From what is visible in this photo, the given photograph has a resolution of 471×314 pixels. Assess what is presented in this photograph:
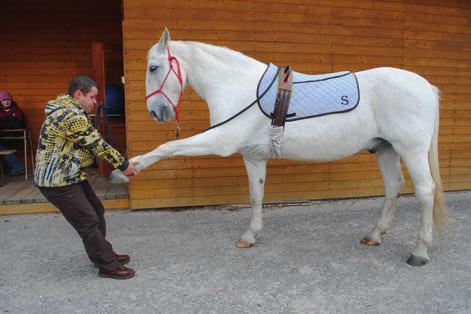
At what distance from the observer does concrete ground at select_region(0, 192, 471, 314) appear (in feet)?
8.41

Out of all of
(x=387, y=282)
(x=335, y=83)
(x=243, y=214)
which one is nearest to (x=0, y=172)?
(x=243, y=214)

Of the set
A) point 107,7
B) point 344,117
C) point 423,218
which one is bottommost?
point 423,218

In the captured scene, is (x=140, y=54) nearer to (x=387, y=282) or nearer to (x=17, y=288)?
(x=17, y=288)

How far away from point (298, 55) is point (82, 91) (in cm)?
302

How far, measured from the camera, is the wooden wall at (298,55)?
4488 millimetres

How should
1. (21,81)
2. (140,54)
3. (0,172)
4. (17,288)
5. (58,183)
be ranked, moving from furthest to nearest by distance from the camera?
(21,81) < (0,172) < (140,54) < (17,288) < (58,183)

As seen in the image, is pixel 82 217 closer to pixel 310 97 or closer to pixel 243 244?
pixel 243 244

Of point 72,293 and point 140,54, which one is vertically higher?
point 140,54

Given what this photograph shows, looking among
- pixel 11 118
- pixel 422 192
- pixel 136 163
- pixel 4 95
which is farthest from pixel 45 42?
pixel 422 192

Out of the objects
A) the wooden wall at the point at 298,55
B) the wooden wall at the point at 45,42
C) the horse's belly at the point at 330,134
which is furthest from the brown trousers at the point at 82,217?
the wooden wall at the point at 45,42

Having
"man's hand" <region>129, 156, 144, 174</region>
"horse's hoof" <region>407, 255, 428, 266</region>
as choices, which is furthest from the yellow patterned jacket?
"horse's hoof" <region>407, 255, 428, 266</region>

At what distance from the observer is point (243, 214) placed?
Answer: 468 cm

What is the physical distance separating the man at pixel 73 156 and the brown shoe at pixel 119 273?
0.14 meters

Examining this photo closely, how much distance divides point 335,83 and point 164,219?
8.47 ft
